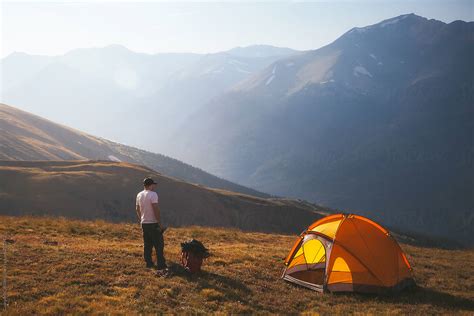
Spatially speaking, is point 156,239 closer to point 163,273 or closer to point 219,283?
point 163,273

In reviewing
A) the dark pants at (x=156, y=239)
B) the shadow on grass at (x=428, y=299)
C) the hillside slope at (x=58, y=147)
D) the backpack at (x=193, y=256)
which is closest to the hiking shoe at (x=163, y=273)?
the dark pants at (x=156, y=239)

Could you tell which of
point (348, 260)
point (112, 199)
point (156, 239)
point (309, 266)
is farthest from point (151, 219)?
point (112, 199)

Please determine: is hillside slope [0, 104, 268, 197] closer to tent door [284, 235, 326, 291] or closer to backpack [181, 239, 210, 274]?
backpack [181, 239, 210, 274]

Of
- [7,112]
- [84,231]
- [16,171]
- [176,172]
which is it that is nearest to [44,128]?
[7,112]

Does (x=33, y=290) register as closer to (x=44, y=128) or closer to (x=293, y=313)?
(x=293, y=313)

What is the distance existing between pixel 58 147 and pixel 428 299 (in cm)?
12443

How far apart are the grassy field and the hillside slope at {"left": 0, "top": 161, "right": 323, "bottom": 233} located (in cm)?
3243

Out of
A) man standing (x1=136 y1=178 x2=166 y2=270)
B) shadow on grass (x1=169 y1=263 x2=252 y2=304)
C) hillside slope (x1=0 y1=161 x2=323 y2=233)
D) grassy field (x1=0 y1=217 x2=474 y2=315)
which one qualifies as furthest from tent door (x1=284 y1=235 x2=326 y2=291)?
hillside slope (x1=0 y1=161 x2=323 y2=233)

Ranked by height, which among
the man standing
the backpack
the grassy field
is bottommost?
the grassy field

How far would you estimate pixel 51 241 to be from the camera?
20.7m

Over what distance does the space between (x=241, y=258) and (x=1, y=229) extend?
12693mm

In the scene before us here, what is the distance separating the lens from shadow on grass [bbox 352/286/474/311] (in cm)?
1568

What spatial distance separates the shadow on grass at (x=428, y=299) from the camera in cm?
1568

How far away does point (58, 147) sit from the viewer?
413ft
